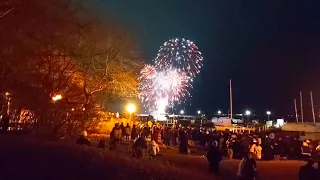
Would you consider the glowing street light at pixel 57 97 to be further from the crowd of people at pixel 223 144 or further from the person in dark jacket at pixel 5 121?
the crowd of people at pixel 223 144

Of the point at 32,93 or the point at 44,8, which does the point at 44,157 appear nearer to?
the point at 44,8

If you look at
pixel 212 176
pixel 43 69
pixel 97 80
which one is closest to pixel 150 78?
pixel 97 80

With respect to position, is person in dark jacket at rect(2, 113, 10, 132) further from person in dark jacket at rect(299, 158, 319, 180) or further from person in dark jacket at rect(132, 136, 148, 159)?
person in dark jacket at rect(299, 158, 319, 180)

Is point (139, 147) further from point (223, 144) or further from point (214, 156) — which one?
point (223, 144)

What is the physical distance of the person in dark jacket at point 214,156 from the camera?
750 inches

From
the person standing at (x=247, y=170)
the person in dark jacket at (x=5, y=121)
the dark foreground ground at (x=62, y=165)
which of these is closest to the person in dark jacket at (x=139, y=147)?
the person in dark jacket at (x=5, y=121)

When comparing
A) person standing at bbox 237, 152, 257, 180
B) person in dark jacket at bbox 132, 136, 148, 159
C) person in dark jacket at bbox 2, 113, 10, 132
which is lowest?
person standing at bbox 237, 152, 257, 180

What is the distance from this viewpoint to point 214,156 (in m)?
19.2

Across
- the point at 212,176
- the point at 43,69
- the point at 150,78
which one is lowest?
the point at 212,176

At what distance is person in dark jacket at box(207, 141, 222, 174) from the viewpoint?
1905cm

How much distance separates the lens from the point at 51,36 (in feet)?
57.7

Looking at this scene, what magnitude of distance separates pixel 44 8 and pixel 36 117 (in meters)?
6.90

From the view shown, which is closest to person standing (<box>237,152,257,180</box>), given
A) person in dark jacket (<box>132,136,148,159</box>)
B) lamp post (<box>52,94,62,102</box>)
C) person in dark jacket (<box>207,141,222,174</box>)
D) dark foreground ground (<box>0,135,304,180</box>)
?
dark foreground ground (<box>0,135,304,180</box>)

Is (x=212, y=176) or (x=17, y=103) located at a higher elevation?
(x=17, y=103)
